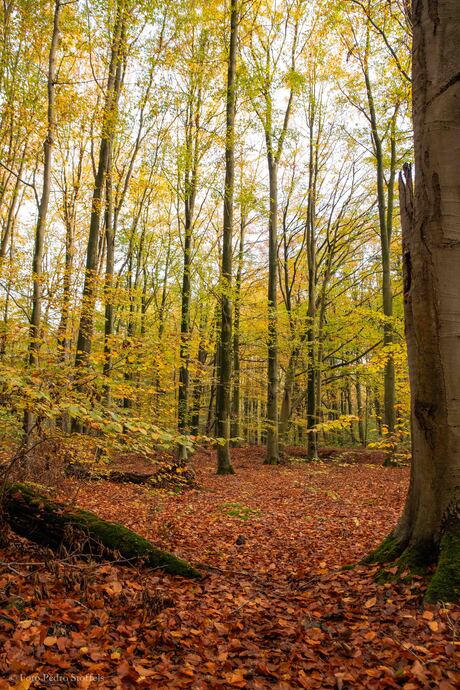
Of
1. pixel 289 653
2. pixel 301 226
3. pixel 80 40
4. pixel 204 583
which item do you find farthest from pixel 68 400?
pixel 301 226

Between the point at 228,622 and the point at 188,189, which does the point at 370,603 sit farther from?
the point at 188,189

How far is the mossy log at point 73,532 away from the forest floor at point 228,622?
0.49 ft

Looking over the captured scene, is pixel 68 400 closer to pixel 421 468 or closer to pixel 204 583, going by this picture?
pixel 204 583

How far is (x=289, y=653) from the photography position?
267 centimetres

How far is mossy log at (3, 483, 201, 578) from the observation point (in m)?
4.04

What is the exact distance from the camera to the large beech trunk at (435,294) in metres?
3.17

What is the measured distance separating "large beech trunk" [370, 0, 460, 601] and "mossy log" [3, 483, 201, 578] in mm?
2399

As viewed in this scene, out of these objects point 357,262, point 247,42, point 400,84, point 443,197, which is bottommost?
point 443,197

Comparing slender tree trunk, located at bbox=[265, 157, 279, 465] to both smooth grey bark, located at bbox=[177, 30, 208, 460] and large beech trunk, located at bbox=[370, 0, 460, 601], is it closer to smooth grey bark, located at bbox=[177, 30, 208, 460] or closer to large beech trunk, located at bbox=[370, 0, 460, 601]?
smooth grey bark, located at bbox=[177, 30, 208, 460]

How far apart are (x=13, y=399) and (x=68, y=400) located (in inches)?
26.7

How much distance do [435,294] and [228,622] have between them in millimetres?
3204

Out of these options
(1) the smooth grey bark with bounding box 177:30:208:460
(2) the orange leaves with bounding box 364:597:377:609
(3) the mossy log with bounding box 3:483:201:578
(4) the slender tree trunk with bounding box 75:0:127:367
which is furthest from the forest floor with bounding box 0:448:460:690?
(1) the smooth grey bark with bounding box 177:30:208:460

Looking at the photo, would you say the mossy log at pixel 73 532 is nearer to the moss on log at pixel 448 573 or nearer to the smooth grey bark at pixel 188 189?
the moss on log at pixel 448 573

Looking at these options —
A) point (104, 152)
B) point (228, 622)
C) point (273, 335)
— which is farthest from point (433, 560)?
point (104, 152)
